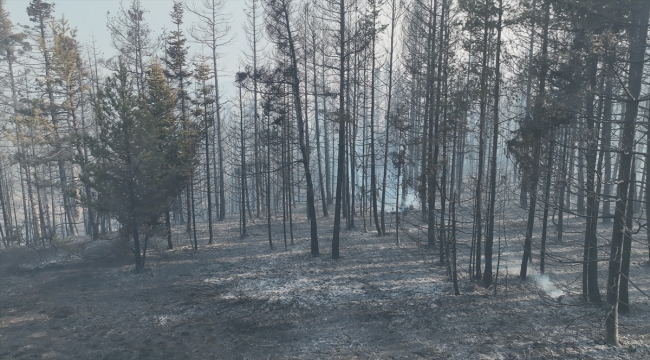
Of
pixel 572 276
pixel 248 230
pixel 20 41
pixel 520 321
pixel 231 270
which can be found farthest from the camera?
pixel 20 41

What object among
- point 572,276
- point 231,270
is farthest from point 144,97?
point 572,276

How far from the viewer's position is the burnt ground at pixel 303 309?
10.2 m

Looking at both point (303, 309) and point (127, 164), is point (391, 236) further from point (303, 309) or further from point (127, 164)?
point (127, 164)

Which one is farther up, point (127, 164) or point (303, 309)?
point (127, 164)

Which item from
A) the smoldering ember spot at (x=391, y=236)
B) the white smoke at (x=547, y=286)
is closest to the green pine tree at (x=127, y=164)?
the smoldering ember spot at (x=391, y=236)

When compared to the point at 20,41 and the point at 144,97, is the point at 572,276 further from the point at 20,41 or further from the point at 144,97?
the point at 20,41

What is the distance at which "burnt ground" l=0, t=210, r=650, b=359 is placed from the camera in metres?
10.2

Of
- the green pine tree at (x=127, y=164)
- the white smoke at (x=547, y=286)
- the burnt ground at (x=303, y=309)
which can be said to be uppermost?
the green pine tree at (x=127, y=164)

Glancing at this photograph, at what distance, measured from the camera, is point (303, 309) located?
12.7m

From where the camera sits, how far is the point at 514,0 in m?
11.5

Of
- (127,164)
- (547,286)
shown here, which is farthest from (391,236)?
(127,164)

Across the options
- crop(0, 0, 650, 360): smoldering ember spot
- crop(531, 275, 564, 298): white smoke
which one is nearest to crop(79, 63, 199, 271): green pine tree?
crop(0, 0, 650, 360): smoldering ember spot

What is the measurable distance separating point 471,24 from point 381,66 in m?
→ 9.28

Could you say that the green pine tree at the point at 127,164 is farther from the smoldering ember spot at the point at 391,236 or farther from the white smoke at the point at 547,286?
the white smoke at the point at 547,286
